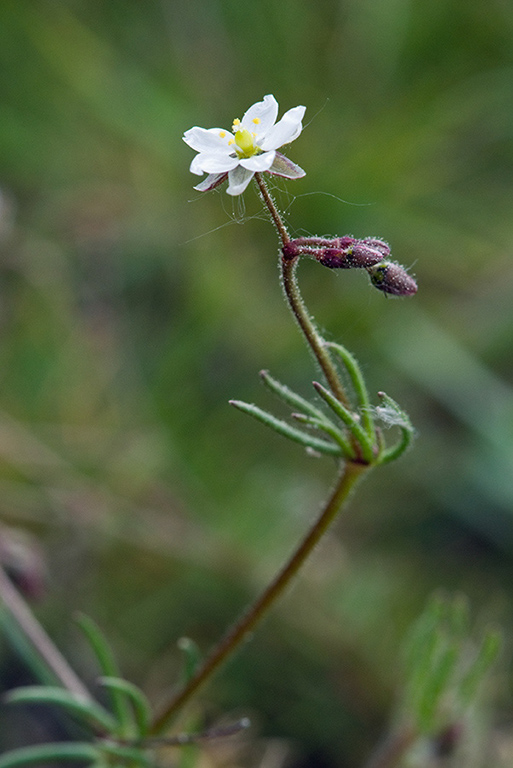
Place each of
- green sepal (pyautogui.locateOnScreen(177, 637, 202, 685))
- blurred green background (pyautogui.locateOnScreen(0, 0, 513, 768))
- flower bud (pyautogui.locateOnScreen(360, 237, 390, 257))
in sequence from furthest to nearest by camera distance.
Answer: blurred green background (pyautogui.locateOnScreen(0, 0, 513, 768)) → green sepal (pyautogui.locateOnScreen(177, 637, 202, 685)) → flower bud (pyautogui.locateOnScreen(360, 237, 390, 257))

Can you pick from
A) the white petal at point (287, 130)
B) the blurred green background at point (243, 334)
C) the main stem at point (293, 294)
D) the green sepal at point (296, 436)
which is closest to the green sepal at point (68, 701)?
the blurred green background at point (243, 334)

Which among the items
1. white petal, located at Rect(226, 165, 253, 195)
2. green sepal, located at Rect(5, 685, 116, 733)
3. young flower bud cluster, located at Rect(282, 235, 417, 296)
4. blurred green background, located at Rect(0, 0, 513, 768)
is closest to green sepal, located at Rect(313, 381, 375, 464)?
young flower bud cluster, located at Rect(282, 235, 417, 296)

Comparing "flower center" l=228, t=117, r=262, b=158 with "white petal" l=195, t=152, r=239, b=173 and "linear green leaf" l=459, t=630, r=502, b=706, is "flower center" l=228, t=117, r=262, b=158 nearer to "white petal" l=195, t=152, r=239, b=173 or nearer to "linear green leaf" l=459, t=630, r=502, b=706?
"white petal" l=195, t=152, r=239, b=173

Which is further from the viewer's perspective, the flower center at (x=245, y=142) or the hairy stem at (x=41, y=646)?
the hairy stem at (x=41, y=646)

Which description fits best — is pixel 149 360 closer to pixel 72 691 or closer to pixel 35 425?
pixel 35 425

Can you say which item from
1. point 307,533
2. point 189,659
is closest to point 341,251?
point 307,533

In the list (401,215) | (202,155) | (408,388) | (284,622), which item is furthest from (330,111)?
(202,155)

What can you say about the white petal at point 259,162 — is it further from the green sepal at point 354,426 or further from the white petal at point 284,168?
the green sepal at point 354,426
